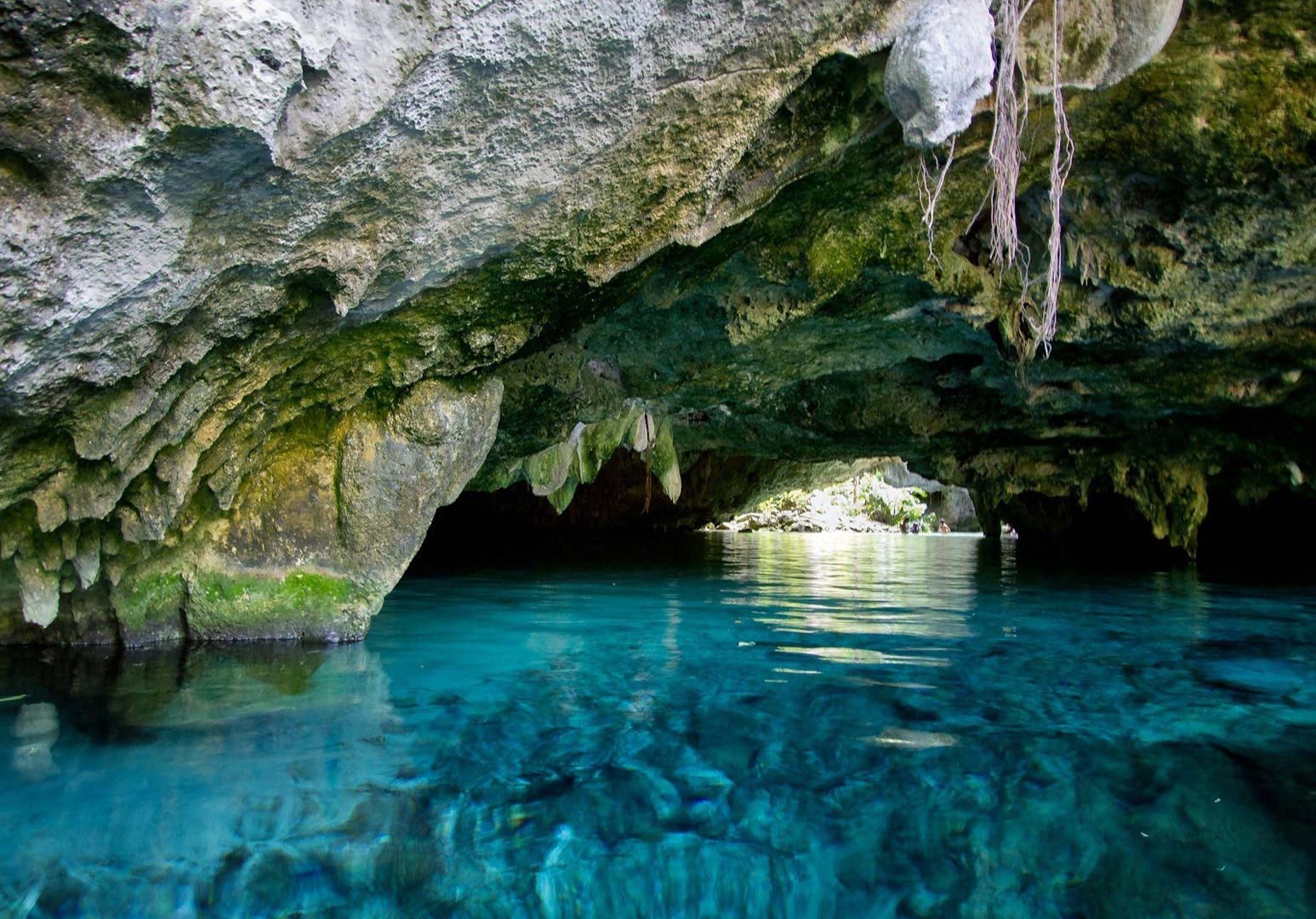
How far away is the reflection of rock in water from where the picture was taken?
124 inches

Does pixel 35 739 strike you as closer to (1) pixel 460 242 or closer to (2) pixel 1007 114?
(1) pixel 460 242

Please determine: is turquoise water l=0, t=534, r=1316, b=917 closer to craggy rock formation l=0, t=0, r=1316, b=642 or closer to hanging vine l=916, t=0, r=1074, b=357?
craggy rock formation l=0, t=0, r=1316, b=642

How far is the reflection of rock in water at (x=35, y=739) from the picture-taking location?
3152 mm

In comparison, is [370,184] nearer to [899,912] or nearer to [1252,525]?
[899,912]

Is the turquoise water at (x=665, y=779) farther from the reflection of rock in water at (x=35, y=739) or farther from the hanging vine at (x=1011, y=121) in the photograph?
the hanging vine at (x=1011, y=121)

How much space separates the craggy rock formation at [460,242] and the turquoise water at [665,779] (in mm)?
1029

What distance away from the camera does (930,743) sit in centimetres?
357

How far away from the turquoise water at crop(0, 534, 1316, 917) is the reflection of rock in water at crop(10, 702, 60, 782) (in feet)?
0.06

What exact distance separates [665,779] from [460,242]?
8.63ft

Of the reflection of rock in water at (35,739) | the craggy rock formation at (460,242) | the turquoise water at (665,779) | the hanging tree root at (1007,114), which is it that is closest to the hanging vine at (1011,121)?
the hanging tree root at (1007,114)

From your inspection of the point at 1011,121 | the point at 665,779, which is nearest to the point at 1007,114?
the point at 1011,121

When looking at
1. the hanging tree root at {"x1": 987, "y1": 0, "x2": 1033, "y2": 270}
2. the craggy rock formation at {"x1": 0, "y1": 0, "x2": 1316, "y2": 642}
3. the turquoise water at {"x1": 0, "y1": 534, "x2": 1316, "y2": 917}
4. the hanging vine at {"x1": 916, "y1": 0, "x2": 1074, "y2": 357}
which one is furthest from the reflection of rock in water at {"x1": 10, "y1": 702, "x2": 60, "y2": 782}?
the hanging tree root at {"x1": 987, "y1": 0, "x2": 1033, "y2": 270}

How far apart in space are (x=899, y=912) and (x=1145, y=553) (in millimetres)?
14992

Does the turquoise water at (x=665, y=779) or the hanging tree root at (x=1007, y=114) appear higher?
the hanging tree root at (x=1007, y=114)
